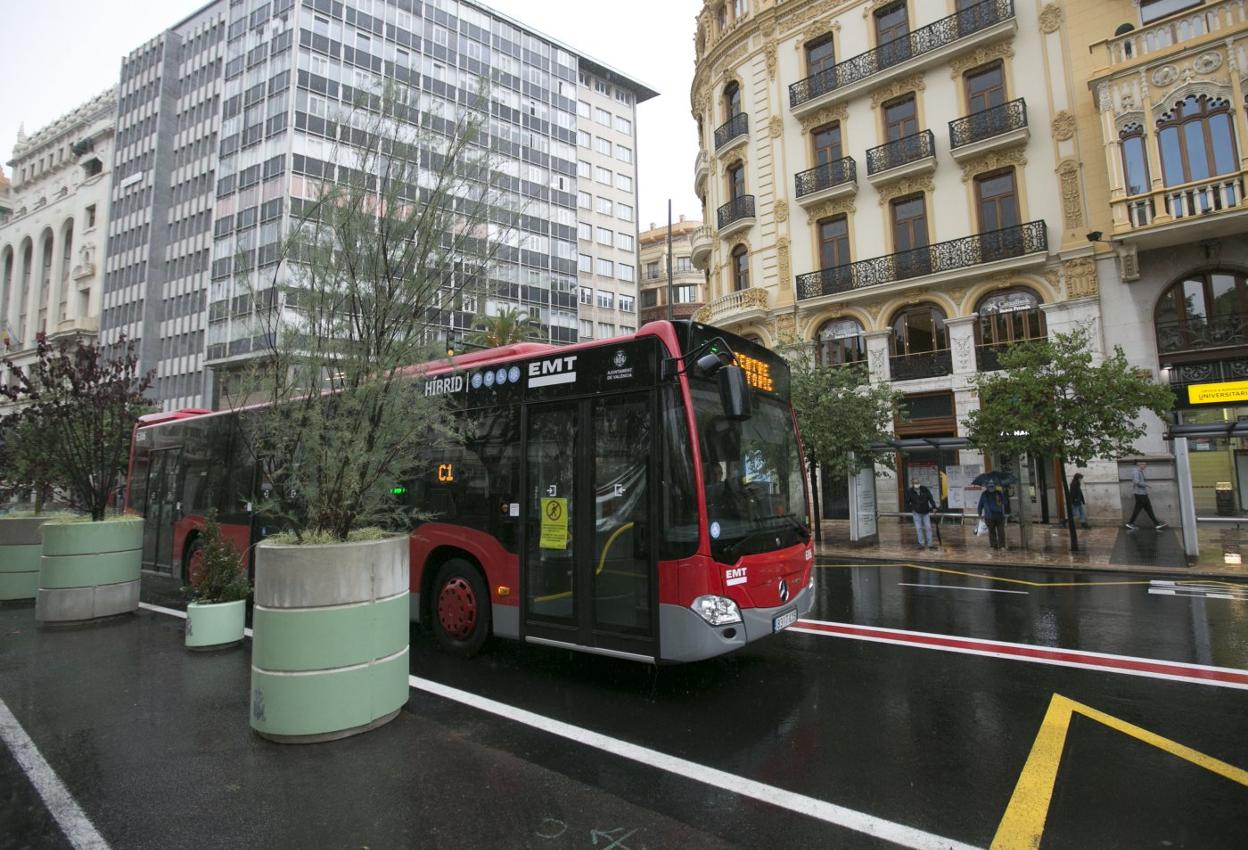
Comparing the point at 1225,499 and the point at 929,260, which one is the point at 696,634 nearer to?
the point at 929,260

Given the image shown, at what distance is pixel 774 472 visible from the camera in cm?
A: 592

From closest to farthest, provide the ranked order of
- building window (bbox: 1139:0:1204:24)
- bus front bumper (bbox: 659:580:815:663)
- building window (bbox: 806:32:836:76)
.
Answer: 1. bus front bumper (bbox: 659:580:815:663)
2. building window (bbox: 1139:0:1204:24)
3. building window (bbox: 806:32:836:76)

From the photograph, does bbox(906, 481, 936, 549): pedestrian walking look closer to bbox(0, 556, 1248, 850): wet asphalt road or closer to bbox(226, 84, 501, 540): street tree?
bbox(0, 556, 1248, 850): wet asphalt road

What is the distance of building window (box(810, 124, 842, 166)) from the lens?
2516 centimetres

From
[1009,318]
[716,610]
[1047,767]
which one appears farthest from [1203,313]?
[716,610]

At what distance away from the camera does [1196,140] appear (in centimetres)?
1789

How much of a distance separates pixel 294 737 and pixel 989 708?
5109 mm

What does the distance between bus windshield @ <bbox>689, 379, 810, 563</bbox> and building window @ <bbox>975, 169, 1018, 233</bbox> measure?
66.1ft

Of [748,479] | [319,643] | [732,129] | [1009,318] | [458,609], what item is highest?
[732,129]

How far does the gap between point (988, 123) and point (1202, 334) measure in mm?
9660

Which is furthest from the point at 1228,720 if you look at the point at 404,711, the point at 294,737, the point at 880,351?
the point at 880,351

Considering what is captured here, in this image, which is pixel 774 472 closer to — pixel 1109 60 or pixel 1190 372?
pixel 1190 372

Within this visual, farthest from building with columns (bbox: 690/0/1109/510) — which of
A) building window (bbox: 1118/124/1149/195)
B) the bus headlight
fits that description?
the bus headlight

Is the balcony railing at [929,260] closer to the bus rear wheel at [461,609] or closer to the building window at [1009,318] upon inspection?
the building window at [1009,318]
